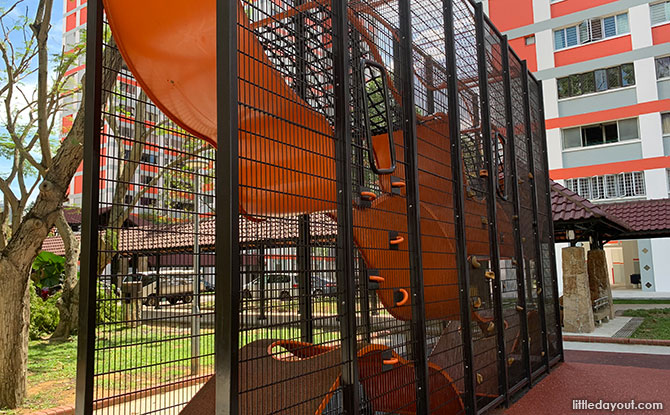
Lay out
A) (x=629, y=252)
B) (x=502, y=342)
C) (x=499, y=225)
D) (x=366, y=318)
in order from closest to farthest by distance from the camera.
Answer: (x=366, y=318)
(x=502, y=342)
(x=499, y=225)
(x=629, y=252)

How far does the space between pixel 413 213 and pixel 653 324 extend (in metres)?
11.2

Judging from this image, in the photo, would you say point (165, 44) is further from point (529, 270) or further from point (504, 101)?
point (529, 270)

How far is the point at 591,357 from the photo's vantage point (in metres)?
8.70

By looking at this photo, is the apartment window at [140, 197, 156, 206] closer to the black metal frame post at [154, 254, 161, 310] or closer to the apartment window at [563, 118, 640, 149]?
the black metal frame post at [154, 254, 161, 310]

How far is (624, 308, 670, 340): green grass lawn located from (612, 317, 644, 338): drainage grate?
0.31ft

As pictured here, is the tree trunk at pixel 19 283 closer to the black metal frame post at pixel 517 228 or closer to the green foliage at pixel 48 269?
the black metal frame post at pixel 517 228

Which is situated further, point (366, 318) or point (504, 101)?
point (504, 101)

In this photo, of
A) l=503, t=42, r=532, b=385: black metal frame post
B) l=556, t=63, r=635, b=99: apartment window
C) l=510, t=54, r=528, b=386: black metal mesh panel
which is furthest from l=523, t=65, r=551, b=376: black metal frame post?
l=556, t=63, r=635, b=99: apartment window

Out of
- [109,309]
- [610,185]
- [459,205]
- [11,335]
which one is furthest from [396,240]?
[610,185]

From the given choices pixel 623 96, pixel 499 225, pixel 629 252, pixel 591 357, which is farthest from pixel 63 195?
pixel 629 252

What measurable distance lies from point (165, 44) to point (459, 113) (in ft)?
8.84

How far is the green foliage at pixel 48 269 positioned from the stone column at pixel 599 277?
1597cm

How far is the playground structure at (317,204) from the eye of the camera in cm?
279
